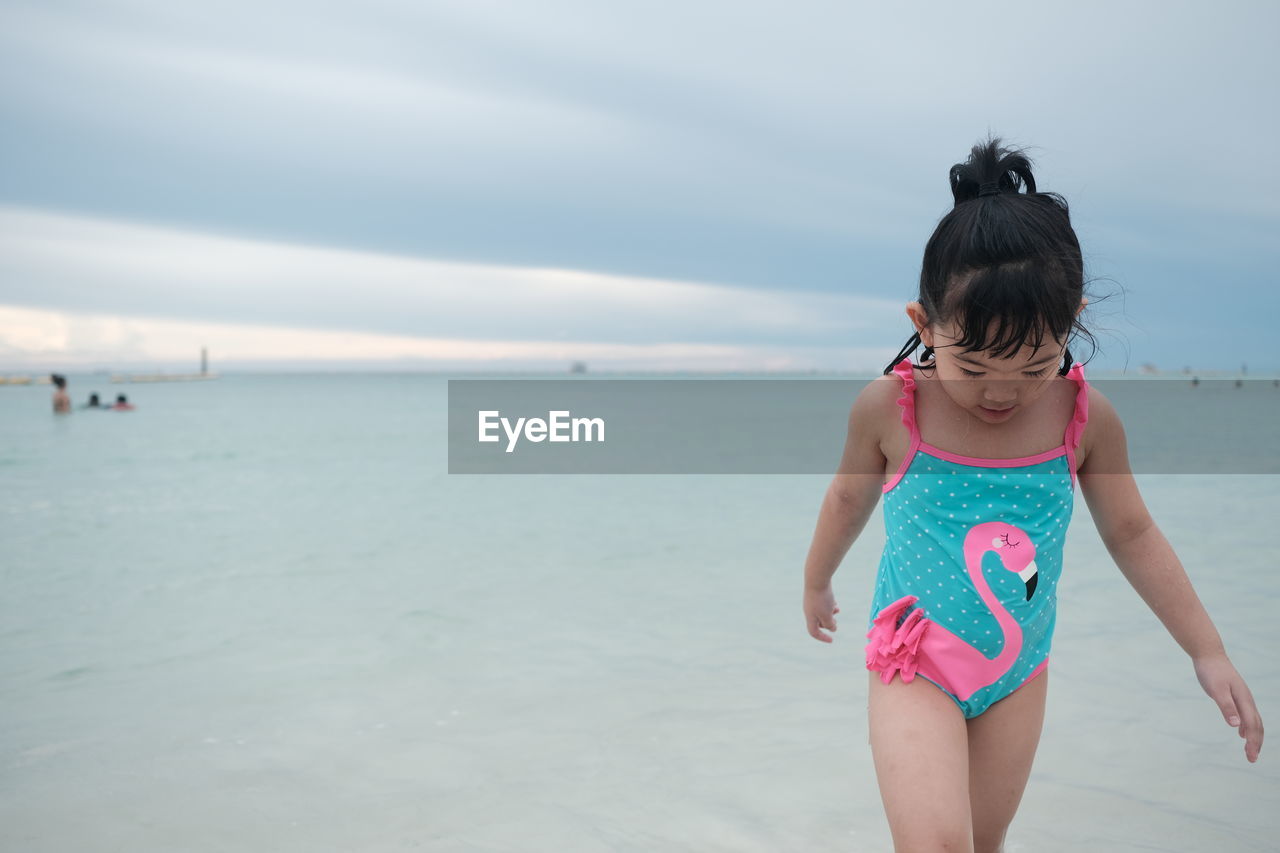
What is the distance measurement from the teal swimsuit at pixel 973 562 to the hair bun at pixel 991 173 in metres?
0.38

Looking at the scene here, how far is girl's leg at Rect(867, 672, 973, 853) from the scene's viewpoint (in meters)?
1.68

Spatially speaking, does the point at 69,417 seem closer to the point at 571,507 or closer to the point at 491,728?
the point at 571,507

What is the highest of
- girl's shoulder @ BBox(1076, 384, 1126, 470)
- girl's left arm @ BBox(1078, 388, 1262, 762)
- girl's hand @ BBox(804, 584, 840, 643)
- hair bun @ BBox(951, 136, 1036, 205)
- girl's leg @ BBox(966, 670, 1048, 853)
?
hair bun @ BBox(951, 136, 1036, 205)

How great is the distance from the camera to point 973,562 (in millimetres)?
1875

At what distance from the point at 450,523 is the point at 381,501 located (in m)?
2.16

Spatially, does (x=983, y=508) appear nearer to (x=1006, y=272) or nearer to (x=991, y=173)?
(x=1006, y=272)

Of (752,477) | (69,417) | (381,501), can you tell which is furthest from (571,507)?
(69,417)

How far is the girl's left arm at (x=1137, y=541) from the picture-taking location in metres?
1.94

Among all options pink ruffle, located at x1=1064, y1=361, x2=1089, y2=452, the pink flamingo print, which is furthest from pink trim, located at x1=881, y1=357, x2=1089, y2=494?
the pink flamingo print

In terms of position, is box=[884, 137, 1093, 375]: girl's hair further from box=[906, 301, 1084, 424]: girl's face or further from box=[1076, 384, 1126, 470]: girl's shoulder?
box=[1076, 384, 1126, 470]: girl's shoulder

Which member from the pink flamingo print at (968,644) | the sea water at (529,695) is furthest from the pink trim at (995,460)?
the sea water at (529,695)

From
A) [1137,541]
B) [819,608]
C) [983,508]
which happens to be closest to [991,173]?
[983,508]

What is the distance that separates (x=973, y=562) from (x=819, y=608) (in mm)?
433

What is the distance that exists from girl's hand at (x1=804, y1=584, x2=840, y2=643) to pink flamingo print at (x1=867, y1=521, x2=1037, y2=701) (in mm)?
289
